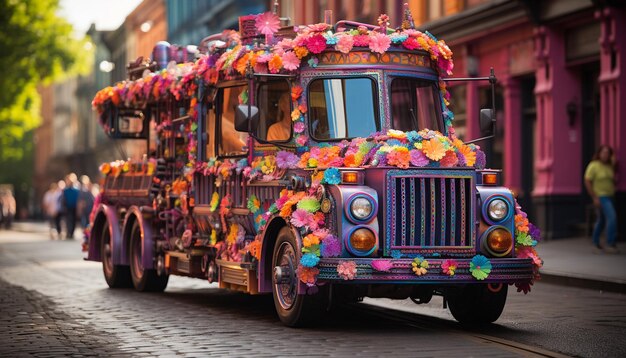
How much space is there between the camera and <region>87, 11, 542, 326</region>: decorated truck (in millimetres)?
11391

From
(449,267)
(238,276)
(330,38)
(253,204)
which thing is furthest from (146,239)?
(449,267)

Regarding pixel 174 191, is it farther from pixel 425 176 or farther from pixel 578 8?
pixel 578 8

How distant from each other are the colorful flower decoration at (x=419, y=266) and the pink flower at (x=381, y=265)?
21cm

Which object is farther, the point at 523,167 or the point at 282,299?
the point at 523,167

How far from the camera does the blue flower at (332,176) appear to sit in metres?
11.4

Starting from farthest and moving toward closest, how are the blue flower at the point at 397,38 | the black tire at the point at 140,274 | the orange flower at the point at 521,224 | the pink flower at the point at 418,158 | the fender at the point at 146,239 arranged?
1. the black tire at the point at 140,274
2. the fender at the point at 146,239
3. the blue flower at the point at 397,38
4. the orange flower at the point at 521,224
5. the pink flower at the point at 418,158

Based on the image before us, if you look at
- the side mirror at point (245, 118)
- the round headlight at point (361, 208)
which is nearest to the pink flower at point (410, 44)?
the side mirror at point (245, 118)

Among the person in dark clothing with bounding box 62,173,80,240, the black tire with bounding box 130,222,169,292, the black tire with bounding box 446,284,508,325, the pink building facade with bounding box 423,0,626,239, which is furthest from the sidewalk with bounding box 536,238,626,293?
the person in dark clothing with bounding box 62,173,80,240

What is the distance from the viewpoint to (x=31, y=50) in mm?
58125

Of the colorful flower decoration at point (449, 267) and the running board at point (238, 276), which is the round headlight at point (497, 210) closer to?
the colorful flower decoration at point (449, 267)

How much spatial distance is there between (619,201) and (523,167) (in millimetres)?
5189

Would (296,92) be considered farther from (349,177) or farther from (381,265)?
(381,265)

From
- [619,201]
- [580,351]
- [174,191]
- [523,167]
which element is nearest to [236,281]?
[174,191]

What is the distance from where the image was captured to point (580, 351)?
10.3 meters
